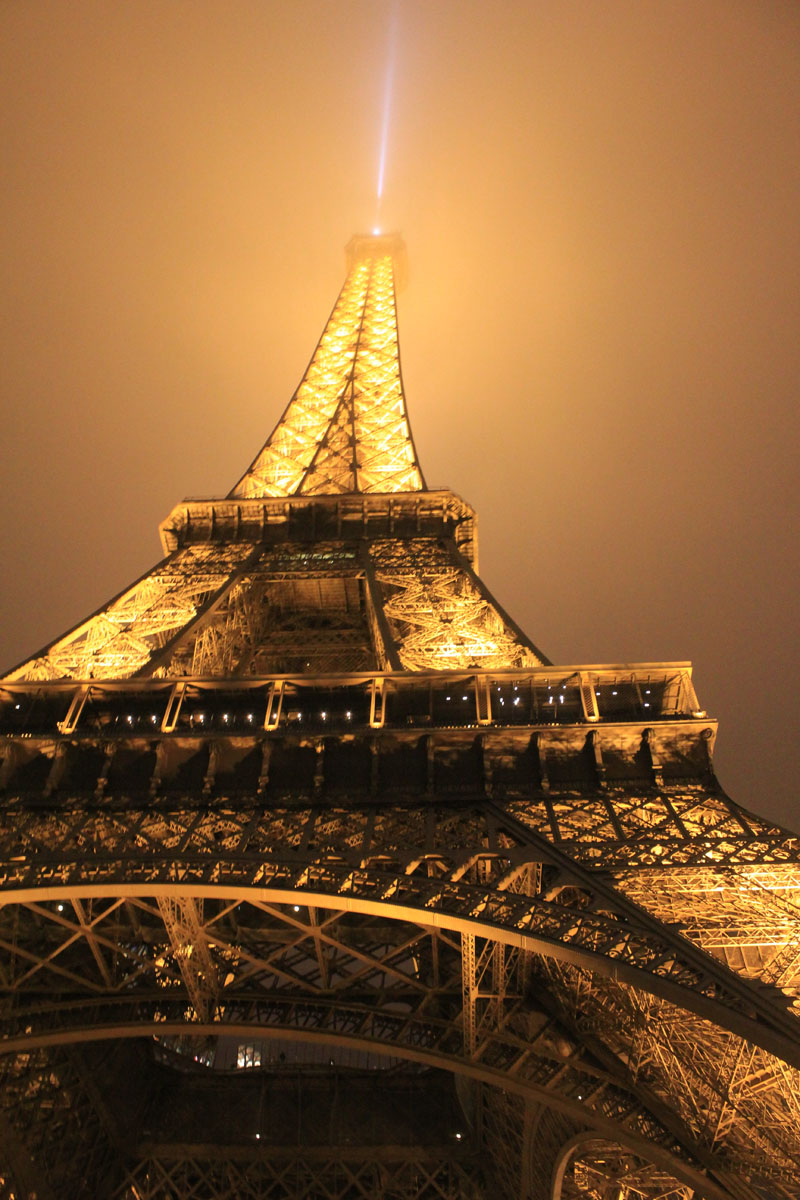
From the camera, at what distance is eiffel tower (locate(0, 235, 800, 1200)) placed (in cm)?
1043

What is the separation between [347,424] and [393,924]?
2668cm

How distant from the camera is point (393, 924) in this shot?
14422 millimetres

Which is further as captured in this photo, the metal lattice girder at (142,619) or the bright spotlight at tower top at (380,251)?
the bright spotlight at tower top at (380,251)

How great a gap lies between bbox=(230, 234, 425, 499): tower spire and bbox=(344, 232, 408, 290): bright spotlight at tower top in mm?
12224

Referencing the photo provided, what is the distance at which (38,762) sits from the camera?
45.7ft

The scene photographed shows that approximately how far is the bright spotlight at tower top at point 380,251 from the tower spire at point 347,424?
12224mm

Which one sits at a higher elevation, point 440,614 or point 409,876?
point 440,614

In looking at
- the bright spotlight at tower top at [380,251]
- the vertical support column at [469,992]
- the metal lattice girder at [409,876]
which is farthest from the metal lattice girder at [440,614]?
the bright spotlight at tower top at [380,251]

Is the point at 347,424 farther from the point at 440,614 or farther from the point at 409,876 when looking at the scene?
the point at 409,876

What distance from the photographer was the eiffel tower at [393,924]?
411 inches

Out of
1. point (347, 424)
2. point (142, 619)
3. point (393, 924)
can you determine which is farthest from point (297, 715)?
Result: point (347, 424)

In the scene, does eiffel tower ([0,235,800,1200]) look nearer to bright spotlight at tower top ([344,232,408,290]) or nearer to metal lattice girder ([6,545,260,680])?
metal lattice girder ([6,545,260,680])

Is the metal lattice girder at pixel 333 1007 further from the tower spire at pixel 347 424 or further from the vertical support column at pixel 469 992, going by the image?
the tower spire at pixel 347 424

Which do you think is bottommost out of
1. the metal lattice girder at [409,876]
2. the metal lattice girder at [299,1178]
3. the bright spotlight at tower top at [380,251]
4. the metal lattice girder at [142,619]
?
the metal lattice girder at [299,1178]
